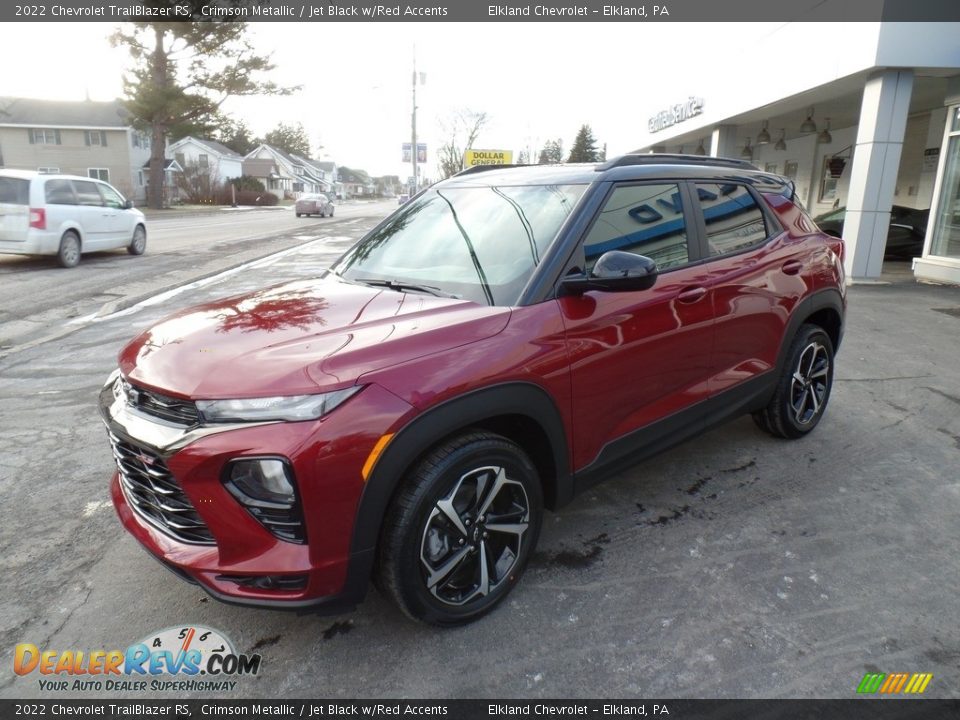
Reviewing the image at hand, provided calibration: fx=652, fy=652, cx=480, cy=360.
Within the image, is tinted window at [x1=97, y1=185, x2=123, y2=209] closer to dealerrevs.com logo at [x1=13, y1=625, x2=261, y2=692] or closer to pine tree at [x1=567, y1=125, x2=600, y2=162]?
dealerrevs.com logo at [x1=13, y1=625, x2=261, y2=692]

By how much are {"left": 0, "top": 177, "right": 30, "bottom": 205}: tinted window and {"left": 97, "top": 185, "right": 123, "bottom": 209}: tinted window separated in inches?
83.2

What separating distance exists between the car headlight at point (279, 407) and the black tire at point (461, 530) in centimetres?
42

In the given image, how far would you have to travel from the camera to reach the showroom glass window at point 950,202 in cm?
1140

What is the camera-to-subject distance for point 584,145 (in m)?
75.2

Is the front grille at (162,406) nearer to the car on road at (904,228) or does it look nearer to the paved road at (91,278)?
the paved road at (91,278)

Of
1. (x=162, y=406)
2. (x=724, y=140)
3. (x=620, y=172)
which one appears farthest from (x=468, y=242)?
(x=724, y=140)

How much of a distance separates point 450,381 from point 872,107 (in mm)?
11919

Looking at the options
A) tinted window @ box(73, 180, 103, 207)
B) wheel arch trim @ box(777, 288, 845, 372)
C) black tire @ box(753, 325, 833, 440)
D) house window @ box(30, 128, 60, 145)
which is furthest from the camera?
house window @ box(30, 128, 60, 145)

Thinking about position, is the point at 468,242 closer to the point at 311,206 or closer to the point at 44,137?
the point at 311,206

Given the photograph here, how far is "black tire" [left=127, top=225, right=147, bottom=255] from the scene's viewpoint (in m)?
14.5

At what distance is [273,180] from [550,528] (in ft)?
304

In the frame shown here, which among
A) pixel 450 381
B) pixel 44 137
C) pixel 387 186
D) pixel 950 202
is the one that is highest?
pixel 387 186

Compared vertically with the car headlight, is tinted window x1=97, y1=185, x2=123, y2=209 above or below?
above

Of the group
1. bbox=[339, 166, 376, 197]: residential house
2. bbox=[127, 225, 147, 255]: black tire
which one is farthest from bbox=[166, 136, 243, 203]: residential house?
bbox=[339, 166, 376, 197]: residential house
